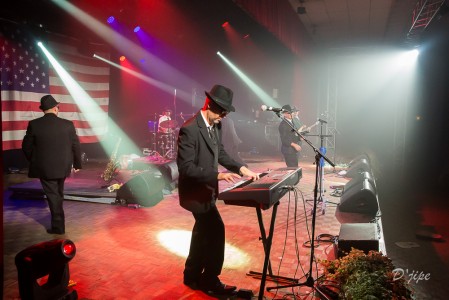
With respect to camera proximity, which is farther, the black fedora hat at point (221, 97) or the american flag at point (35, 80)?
Result: the american flag at point (35, 80)

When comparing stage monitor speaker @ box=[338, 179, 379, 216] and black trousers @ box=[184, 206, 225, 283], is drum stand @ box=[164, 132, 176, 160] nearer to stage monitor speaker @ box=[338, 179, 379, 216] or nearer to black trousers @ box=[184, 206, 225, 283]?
stage monitor speaker @ box=[338, 179, 379, 216]

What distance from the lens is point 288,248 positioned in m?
4.64

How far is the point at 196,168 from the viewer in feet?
9.75

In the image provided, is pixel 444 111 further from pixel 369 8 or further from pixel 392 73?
pixel 392 73

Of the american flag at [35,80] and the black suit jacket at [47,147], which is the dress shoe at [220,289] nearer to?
the black suit jacket at [47,147]

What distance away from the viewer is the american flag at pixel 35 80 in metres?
8.42

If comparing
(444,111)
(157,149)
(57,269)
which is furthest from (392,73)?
(57,269)

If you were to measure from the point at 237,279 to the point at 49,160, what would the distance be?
3176 mm

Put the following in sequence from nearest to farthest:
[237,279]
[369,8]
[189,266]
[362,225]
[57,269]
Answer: [57,269] → [189,266] → [237,279] → [362,225] → [369,8]

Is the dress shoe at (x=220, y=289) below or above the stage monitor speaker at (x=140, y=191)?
below

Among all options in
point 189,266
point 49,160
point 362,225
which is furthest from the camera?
point 49,160

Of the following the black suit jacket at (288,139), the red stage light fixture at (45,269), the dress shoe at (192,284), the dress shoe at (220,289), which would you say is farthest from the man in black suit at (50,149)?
the black suit jacket at (288,139)

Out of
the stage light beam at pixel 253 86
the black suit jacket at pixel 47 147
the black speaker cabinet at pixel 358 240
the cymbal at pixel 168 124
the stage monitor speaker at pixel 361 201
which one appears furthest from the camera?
the stage light beam at pixel 253 86

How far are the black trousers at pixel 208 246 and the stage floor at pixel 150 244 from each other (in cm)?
24
